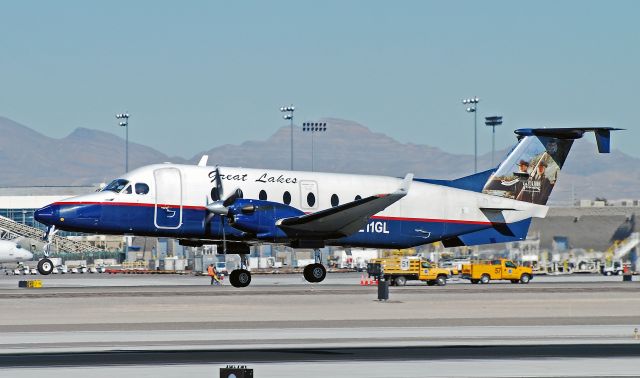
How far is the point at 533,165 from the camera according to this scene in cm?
5634

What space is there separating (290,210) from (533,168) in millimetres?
14166

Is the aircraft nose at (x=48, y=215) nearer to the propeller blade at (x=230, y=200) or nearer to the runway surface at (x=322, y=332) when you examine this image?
the runway surface at (x=322, y=332)

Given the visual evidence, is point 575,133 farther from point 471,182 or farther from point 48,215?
point 48,215

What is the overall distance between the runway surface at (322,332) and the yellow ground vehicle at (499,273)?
574 inches

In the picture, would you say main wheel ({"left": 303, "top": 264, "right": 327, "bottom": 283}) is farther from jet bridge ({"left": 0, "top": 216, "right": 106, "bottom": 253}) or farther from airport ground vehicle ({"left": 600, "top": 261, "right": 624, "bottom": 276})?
jet bridge ({"left": 0, "top": 216, "right": 106, "bottom": 253})

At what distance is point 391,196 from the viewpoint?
4791 centimetres

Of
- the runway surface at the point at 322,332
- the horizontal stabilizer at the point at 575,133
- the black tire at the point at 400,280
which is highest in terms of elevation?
the horizontal stabilizer at the point at 575,133

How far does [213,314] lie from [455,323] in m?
10.2

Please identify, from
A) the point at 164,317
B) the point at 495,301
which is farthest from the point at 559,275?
the point at 164,317

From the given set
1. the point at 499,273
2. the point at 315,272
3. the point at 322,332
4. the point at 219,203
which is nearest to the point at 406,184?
the point at 315,272

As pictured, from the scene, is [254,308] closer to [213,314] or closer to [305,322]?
[213,314]

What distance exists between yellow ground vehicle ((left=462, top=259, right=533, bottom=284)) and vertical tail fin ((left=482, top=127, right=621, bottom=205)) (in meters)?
20.6

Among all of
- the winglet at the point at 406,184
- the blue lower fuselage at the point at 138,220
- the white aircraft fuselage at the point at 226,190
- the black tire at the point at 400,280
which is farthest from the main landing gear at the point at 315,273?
the black tire at the point at 400,280

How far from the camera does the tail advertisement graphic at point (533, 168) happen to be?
55.6 m
